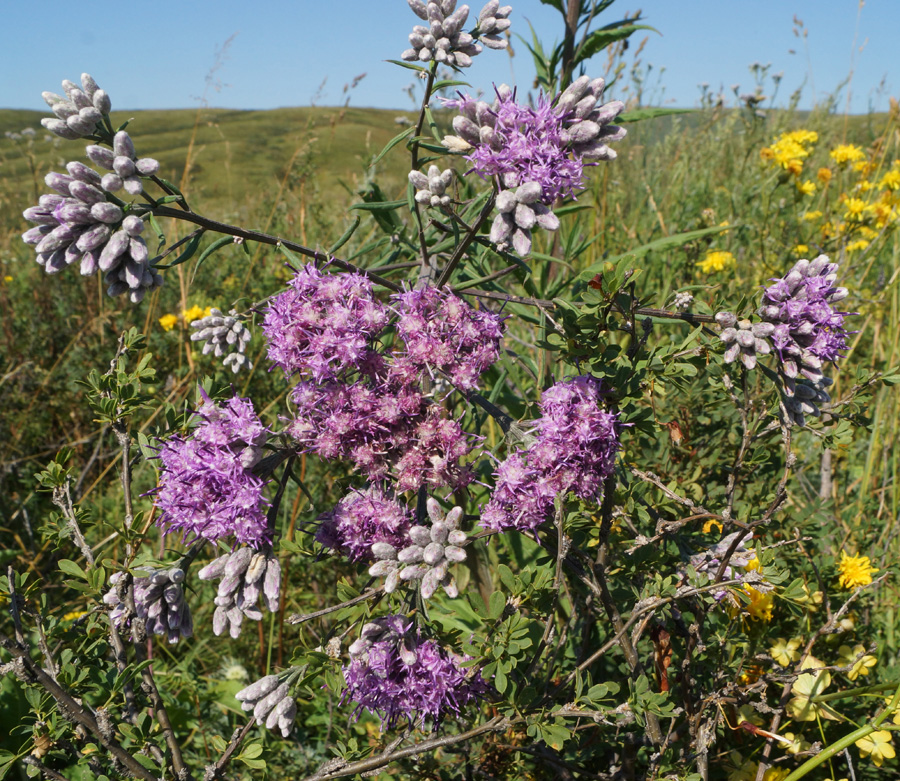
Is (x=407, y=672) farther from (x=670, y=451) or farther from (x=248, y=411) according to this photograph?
(x=670, y=451)

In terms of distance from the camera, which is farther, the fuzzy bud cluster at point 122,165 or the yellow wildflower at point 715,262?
the yellow wildflower at point 715,262

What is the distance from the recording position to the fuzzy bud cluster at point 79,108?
52.7 inches

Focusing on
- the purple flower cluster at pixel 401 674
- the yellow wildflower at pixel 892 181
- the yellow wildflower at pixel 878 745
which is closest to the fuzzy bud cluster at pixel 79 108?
the purple flower cluster at pixel 401 674

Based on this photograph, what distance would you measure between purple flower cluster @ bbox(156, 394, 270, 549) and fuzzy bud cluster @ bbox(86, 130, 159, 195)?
20.5 inches

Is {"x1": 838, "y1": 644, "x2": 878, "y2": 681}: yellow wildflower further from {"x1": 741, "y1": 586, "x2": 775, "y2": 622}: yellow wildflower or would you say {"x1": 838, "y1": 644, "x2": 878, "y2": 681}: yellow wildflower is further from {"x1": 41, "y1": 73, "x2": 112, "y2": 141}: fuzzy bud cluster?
{"x1": 41, "y1": 73, "x2": 112, "y2": 141}: fuzzy bud cluster

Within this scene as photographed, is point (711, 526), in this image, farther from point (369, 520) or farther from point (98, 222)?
point (98, 222)

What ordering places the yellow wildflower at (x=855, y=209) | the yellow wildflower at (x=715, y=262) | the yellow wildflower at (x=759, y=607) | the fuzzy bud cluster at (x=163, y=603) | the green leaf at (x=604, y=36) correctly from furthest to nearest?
the yellow wildflower at (x=855, y=209), the yellow wildflower at (x=715, y=262), the green leaf at (x=604, y=36), the yellow wildflower at (x=759, y=607), the fuzzy bud cluster at (x=163, y=603)

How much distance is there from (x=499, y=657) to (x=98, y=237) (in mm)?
1266

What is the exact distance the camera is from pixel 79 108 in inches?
53.9

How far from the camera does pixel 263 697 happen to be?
4.90 feet

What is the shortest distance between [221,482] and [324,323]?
1.45ft

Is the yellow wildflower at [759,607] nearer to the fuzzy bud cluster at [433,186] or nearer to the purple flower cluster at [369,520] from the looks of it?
the purple flower cluster at [369,520]

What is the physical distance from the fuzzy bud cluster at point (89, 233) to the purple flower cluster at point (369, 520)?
69cm

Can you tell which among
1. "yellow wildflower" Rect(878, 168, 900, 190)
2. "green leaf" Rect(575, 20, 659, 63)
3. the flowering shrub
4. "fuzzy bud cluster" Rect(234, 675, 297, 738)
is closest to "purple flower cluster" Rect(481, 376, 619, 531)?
the flowering shrub
